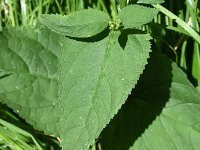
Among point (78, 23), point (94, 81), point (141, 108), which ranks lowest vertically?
point (141, 108)

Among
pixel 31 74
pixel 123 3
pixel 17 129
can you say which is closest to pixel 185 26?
pixel 123 3

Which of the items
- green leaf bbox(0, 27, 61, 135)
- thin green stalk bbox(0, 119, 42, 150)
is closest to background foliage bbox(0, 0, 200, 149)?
thin green stalk bbox(0, 119, 42, 150)

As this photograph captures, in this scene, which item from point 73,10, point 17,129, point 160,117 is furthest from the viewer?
point 73,10

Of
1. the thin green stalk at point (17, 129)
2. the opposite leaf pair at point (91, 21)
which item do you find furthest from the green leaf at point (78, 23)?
the thin green stalk at point (17, 129)

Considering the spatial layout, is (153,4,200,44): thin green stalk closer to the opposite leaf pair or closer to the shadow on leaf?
the shadow on leaf

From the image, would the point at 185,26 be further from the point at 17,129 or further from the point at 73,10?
the point at 17,129

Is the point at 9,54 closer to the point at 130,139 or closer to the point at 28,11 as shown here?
the point at 28,11

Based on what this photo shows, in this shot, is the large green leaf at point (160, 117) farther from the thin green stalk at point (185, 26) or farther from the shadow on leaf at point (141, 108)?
the thin green stalk at point (185, 26)
